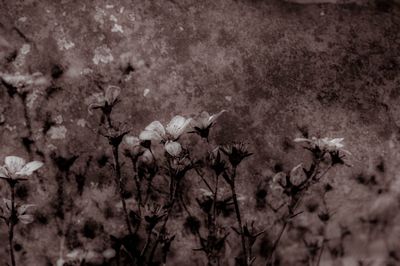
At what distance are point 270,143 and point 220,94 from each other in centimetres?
35

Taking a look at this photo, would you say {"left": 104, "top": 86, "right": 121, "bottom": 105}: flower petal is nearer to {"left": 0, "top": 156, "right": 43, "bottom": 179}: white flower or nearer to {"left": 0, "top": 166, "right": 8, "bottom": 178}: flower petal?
{"left": 0, "top": 156, "right": 43, "bottom": 179}: white flower

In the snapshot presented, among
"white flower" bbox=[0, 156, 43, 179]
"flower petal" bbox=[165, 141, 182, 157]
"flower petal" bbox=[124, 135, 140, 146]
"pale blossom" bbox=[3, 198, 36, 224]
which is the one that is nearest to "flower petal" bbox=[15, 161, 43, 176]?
"white flower" bbox=[0, 156, 43, 179]

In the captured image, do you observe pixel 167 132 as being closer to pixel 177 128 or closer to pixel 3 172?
pixel 177 128

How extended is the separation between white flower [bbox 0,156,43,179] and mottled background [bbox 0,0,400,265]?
0.29 meters

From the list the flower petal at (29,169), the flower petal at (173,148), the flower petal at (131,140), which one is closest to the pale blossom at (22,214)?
the flower petal at (29,169)

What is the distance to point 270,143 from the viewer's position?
214 cm

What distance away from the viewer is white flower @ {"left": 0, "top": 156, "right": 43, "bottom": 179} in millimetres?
1696

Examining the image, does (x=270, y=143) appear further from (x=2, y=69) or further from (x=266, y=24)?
(x=2, y=69)

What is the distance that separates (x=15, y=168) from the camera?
1.74 metres

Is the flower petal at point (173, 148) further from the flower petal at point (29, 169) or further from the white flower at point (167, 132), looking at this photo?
the flower petal at point (29, 169)

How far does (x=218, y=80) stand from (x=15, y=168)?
103cm

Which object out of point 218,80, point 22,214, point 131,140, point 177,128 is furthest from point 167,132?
point 22,214

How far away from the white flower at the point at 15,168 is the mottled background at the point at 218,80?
293mm

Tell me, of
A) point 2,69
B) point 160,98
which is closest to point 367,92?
point 160,98
